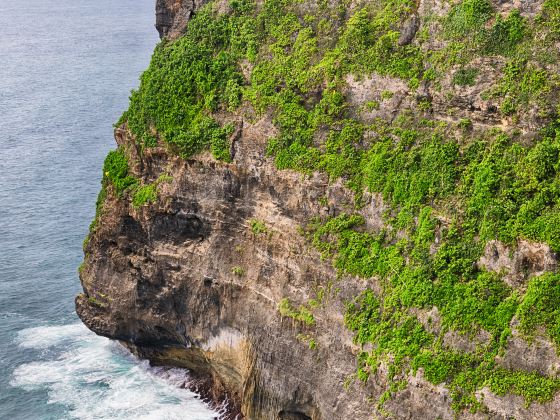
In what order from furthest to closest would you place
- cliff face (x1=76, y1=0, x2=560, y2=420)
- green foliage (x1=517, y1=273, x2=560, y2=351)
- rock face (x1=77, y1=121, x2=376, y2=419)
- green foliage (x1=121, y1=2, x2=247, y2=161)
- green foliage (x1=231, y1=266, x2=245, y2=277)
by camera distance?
green foliage (x1=121, y1=2, x2=247, y2=161) < green foliage (x1=231, y1=266, x2=245, y2=277) < rock face (x1=77, y1=121, x2=376, y2=419) < cliff face (x1=76, y1=0, x2=560, y2=420) < green foliage (x1=517, y1=273, x2=560, y2=351)

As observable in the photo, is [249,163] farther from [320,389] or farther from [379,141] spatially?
[320,389]

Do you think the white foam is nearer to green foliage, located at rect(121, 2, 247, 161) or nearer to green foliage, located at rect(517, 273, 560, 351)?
green foliage, located at rect(121, 2, 247, 161)

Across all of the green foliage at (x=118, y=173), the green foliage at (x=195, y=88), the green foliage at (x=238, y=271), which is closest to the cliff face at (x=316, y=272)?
the green foliage at (x=238, y=271)

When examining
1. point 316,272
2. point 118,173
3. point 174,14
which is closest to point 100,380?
point 118,173

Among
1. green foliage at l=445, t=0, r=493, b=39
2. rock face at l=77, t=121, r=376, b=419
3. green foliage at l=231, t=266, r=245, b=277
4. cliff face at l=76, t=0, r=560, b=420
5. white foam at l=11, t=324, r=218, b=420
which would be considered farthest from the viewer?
white foam at l=11, t=324, r=218, b=420

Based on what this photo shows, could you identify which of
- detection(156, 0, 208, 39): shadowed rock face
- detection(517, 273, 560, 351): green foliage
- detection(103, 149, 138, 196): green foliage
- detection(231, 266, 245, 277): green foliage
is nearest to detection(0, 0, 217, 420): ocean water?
detection(231, 266, 245, 277): green foliage

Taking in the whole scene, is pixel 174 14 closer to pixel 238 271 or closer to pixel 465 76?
pixel 238 271

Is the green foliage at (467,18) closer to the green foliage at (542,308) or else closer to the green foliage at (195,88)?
the green foliage at (542,308)
